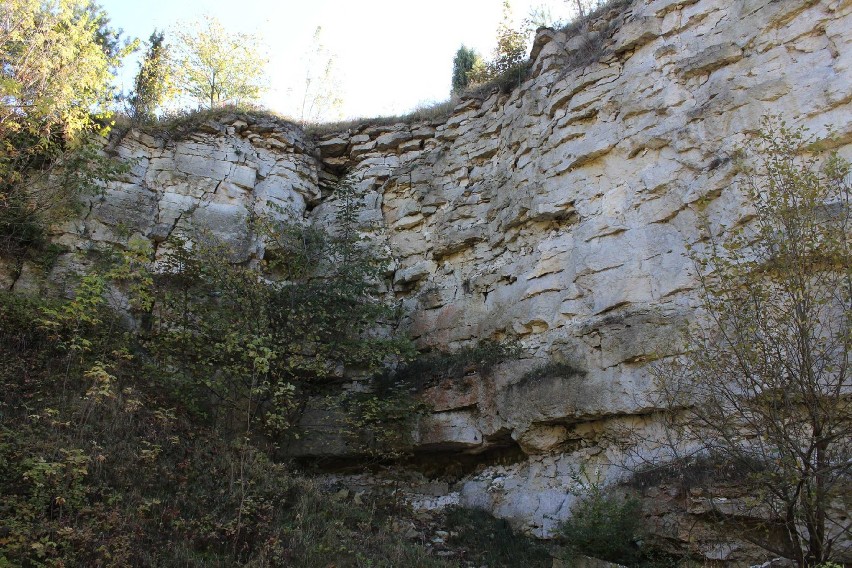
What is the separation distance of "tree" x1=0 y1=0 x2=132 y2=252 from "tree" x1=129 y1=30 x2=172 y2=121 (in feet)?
10.1

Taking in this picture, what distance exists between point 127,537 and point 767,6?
10.4 metres

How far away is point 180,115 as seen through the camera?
1352 centimetres

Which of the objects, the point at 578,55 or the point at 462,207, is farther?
the point at 462,207

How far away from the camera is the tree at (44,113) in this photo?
9250 millimetres

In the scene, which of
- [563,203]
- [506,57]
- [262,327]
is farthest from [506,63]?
[262,327]

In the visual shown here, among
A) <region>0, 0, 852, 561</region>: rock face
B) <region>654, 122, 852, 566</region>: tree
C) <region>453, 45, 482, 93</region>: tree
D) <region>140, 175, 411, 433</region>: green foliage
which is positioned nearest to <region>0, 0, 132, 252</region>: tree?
<region>0, 0, 852, 561</region>: rock face

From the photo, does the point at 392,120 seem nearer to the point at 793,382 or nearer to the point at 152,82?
the point at 152,82

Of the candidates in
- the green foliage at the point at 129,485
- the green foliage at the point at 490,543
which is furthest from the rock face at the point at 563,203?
the green foliage at the point at 129,485

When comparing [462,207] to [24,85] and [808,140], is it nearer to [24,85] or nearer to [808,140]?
[808,140]

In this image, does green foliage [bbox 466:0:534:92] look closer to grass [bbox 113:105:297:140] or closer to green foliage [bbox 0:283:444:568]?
grass [bbox 113:105:297:140]

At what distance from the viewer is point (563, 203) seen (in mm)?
9734

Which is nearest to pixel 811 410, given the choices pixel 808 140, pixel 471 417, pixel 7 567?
pixel 808 140

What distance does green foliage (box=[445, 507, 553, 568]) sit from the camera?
7438 mm

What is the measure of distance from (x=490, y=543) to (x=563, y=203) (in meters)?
5.37
